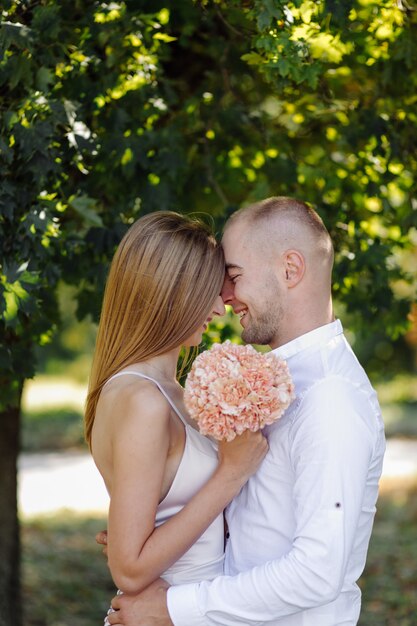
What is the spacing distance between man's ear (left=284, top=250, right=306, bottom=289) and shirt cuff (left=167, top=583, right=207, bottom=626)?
1096 millimetres

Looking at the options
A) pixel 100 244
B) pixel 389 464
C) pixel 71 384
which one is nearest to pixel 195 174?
pixel 100 244

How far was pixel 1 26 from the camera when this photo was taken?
3664 mm

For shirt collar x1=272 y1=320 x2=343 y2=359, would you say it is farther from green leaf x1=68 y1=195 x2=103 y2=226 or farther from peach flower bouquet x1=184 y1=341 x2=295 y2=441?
green leaf x1=68 y1=195 x2=103 y2=226

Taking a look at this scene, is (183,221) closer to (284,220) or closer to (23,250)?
(284,220)

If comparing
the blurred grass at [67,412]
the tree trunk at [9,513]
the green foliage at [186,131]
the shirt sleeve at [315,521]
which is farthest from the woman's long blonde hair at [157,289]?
the blurred grass at [67,412]

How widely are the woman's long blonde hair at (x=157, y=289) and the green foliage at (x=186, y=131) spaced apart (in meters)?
0.67

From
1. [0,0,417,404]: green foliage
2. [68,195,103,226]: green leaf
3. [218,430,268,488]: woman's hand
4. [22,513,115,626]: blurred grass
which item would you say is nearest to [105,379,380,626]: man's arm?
[218,430,268,488]: woman's hand

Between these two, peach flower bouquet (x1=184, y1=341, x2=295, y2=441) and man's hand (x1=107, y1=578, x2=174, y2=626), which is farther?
man's hand (x1=107, y1=578, x2=174, y2=626)

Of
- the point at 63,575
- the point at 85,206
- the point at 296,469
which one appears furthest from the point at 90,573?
the point at 296,469

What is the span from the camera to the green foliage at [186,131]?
379 cm

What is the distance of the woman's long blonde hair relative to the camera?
301 centimetres

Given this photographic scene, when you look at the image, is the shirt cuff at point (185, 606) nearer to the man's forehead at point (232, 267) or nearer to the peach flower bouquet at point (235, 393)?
the peach flower bouquet at point (235, 393)

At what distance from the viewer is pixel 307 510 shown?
8.62ft

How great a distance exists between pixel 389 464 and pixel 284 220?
42.1 feet
